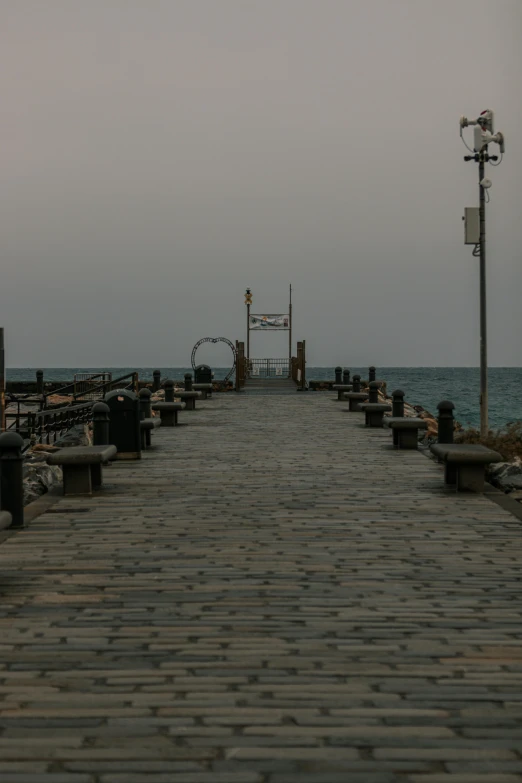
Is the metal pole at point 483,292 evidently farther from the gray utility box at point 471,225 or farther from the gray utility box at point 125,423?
the gray utility box at point 125,423

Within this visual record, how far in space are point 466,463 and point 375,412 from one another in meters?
10.3

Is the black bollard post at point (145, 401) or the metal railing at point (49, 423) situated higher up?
the black bollard post at point (145, 401)

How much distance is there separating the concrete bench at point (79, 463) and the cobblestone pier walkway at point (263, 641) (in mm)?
578

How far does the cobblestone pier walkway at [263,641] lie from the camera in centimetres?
434

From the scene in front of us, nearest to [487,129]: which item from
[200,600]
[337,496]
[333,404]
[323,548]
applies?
[333,404]

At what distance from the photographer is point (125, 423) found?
15.6 metres

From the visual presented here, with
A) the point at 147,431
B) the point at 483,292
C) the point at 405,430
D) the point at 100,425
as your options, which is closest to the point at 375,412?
the point at 483,292

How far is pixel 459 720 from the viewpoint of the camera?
4.72 metres

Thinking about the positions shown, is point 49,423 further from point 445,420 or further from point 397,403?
point 445,420

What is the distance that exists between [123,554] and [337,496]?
3956mm

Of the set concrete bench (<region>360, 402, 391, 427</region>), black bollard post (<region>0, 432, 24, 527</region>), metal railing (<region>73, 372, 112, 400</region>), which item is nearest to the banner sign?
metal railing (<region>73, 372, 112, 400</region>)

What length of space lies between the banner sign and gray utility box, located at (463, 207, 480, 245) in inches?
1214

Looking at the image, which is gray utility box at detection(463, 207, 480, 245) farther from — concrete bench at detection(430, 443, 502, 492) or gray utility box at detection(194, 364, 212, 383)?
gray utility box at detection(194, 364, 212, 383)

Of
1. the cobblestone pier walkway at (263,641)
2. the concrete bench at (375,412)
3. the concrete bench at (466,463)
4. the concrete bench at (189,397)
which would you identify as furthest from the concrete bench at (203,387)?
the cobblestone pier walkway at (263,641)
